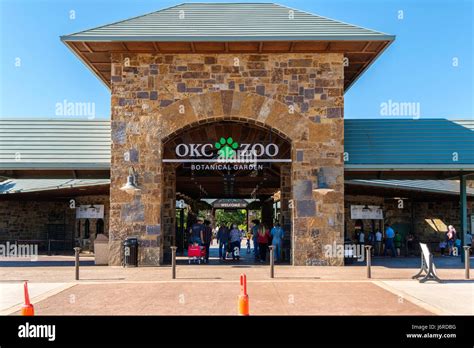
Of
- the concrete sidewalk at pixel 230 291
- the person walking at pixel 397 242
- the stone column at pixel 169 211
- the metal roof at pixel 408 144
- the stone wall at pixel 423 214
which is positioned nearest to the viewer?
the concrete sidewalk at pixel 230 291

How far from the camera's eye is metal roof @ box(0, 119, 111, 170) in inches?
637

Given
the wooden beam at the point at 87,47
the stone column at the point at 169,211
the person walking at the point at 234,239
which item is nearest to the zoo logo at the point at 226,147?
the stone column at the point at 169,211

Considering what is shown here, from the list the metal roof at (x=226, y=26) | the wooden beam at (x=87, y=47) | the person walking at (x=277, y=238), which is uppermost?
the metal roof at (x=226, y=26)

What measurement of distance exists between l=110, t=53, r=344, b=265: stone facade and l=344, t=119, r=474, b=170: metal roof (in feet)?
5.02

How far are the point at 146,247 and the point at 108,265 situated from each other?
136 centimetres

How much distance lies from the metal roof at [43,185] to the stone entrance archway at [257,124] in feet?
22.8

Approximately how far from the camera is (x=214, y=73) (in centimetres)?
1590

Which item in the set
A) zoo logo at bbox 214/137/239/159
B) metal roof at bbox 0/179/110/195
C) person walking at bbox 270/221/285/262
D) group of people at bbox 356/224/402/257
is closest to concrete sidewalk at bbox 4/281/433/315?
person walking at bbox 270/221/285/262

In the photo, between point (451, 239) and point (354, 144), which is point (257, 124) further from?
point (451, 239)

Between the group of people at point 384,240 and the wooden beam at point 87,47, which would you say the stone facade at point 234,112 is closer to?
the wooden beam at point 87,47

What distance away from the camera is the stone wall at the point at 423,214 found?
2447cm

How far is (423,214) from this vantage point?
24938 mm
